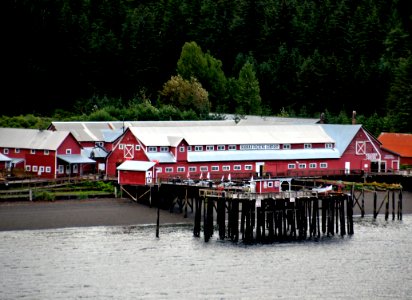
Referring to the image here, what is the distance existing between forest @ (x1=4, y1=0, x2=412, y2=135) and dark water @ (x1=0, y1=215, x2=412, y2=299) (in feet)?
138

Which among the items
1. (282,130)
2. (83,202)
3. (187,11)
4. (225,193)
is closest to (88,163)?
(83,202)

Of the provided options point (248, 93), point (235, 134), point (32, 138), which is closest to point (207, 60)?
point (248, 93)

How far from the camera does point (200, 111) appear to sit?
427 ft

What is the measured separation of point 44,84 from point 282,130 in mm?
38472

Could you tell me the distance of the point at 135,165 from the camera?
9256 centimetres

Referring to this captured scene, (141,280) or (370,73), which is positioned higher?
(370,73)

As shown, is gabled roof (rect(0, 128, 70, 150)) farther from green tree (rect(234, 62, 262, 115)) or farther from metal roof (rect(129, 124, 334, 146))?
green tree (rect(234, 62, 262, 115))

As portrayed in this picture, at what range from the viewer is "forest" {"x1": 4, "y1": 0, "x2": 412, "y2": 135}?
130625 mm

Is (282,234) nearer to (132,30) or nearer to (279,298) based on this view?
(279,298)

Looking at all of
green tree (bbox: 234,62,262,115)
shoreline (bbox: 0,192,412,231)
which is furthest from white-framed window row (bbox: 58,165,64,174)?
green tree (bbox: 234,62,262,115)

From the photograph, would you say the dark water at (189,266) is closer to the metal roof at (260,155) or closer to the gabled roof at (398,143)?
the metal roof at (260,155)

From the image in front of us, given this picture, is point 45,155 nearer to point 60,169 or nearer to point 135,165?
point 60,169

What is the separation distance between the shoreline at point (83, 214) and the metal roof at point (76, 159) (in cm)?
747

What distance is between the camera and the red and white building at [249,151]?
95750 millimetres
